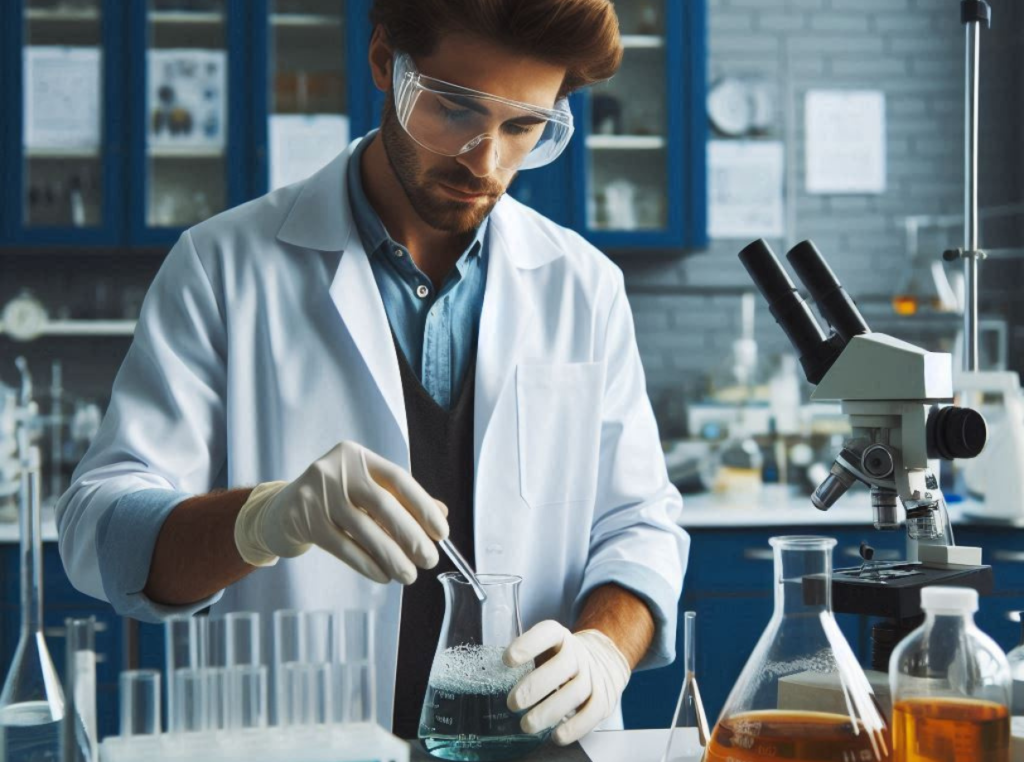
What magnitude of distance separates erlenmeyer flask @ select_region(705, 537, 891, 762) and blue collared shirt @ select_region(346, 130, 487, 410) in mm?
831

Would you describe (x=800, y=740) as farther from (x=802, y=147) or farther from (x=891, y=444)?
(x=802, y=147)

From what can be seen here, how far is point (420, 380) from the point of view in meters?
1.68

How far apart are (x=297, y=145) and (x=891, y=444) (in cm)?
296

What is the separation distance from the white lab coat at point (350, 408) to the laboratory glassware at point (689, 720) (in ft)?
1.15

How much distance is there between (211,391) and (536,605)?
1.94 ft

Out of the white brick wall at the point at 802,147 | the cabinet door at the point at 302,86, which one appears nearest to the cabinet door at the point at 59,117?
the cabinet door at the point at 302,86

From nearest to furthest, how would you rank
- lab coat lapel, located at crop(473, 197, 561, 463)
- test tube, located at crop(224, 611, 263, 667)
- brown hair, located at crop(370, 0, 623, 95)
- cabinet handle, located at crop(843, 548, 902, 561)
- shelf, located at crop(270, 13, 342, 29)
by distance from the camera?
test tube, located at crop(224, 611, 263, 667)
brown hair, located at crop(370, 0, 623, 95)
lab coat lapel, located at crop(473, 197, 561, 463)
cabinet handle, located at crop(843, 548, 902, 561)
shelf, located at crop(270, 13, 342, 29)

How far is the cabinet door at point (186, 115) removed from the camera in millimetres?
3691

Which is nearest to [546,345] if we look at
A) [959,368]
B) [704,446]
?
[704,446]

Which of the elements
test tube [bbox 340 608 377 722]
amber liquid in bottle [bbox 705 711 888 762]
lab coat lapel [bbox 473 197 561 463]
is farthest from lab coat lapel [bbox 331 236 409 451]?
amber liquid in bottle [bbox 705 711 888 762]

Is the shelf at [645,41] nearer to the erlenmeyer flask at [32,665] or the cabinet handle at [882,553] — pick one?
the cabinet handle at [882,553]

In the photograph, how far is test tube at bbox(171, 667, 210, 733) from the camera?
2.77 ft

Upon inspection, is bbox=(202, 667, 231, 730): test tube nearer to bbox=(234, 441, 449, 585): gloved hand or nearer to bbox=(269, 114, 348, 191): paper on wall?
bbox=(234, 441, 449, 585): gloved hand

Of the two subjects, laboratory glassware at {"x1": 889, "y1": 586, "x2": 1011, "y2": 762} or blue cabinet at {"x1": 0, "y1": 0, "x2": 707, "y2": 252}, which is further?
blue cabinet at {"x1": 0, "y1": 0, "x2": 707, "y2": 252}
